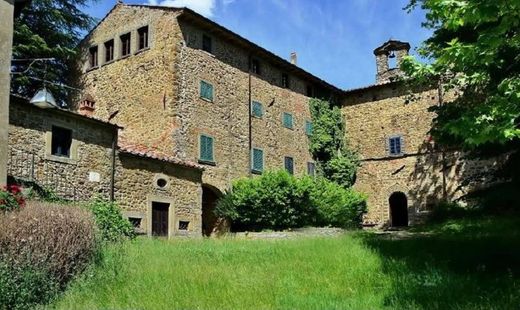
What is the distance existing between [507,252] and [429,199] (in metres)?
16.1

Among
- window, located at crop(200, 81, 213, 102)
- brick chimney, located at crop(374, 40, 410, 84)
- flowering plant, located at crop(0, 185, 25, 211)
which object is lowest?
flowering plant, located at crop(0, 185, 25, 211)

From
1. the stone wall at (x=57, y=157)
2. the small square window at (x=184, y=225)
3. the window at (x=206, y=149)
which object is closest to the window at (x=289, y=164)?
the window at (x=206, y=149)

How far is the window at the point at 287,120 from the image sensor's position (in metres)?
25.0

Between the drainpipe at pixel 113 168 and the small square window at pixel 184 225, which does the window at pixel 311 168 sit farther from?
the drainpipe at pixel 113 168

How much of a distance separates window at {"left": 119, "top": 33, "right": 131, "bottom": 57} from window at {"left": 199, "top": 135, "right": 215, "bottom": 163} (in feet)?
17.9

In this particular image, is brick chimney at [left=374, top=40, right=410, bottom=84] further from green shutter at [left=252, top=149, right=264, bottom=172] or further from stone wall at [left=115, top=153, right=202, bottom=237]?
stone wall at [left=115, top=153, right=202, bottom=237]

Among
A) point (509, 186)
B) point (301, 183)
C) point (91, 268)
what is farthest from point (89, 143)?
point (509, 186)

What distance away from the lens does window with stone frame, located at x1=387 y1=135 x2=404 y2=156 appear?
26.9m

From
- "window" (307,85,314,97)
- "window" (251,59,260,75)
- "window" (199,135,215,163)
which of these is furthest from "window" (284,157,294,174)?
"window" (199,135,215,163)

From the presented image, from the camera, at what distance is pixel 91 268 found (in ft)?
28.5

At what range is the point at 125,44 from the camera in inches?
870

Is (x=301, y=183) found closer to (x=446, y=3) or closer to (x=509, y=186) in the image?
Result: (x=509, y=186)

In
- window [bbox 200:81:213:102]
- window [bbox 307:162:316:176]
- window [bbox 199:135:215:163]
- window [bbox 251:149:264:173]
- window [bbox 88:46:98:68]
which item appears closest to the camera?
window [bbox 199:135:215:163]

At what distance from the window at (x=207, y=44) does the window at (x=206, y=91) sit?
5.17ft
